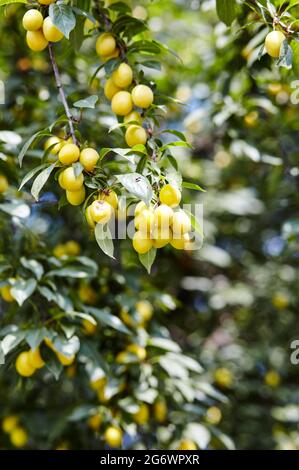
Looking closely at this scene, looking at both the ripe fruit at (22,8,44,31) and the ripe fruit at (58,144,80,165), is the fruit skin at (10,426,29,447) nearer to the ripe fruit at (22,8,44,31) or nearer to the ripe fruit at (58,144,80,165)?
the ripe fruit at (58,144,80,165)

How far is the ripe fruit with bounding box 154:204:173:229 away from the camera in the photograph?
0.89m

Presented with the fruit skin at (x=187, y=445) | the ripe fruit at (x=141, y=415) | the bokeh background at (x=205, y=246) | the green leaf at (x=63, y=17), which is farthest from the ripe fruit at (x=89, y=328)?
the green leaf at (x=63, y=17)

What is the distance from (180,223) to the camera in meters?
0.90

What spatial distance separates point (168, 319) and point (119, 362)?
0.96 meters

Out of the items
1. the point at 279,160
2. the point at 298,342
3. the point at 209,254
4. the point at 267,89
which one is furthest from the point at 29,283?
the point at 298,342

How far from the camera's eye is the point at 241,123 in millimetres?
1864

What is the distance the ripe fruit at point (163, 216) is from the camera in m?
0.89

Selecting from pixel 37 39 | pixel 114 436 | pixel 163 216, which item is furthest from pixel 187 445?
pixel 37 39

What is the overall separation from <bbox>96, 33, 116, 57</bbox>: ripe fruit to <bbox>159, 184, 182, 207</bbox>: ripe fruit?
1.55 feet

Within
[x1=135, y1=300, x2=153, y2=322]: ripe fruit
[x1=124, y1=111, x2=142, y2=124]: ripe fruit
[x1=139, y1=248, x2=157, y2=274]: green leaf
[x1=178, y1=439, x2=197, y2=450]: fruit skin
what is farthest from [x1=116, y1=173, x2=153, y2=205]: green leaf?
[x1=178, y1=439, x2=197, y2=450]: fruit skin

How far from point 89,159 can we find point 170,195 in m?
0.16

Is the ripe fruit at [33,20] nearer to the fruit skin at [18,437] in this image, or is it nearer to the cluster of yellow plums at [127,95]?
the cluster of yellow plums at [127,95]
